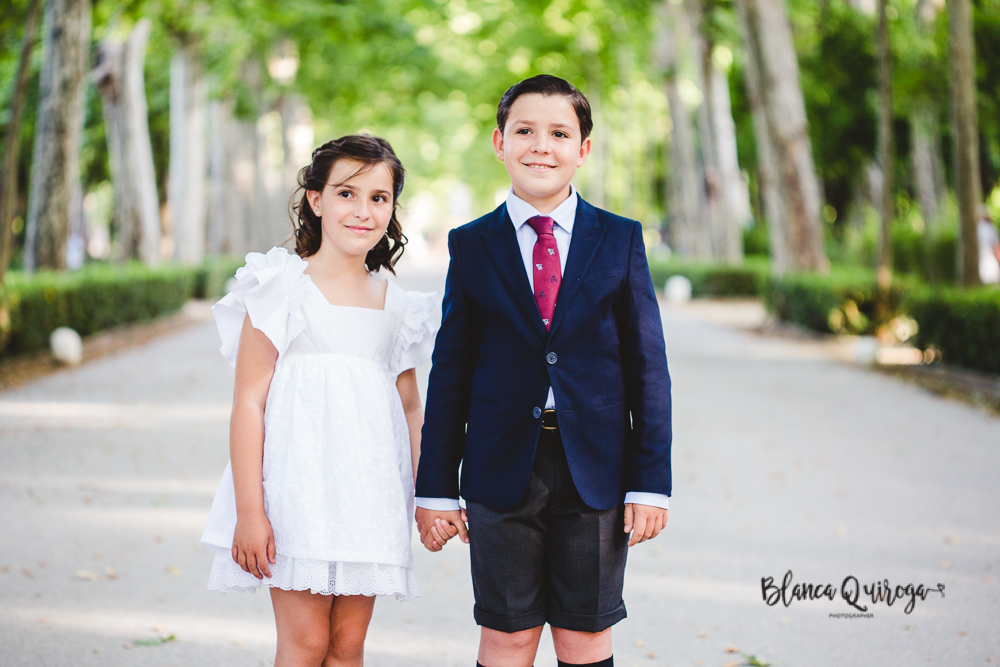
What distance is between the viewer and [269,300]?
252 cm

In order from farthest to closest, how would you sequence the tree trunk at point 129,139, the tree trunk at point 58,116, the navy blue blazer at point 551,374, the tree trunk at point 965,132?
1. the tree trunk at point 129,139
2. the tree trunk at point 58,116
3. the tree trunk at point 965,132
4. the navy blue blazer at point 551,374

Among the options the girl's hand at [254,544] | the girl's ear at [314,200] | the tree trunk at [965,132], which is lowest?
the girl's hand at [254,544]

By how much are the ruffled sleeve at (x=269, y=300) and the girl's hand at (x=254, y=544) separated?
0.41m

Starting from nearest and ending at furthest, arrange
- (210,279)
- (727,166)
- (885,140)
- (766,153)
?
(885,140) → (766,153) → (210,279) → (727,166)

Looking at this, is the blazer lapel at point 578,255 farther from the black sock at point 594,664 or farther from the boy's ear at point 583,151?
the black sock at point 594,664

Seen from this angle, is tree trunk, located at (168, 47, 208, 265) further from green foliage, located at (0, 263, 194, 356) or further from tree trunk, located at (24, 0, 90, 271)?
tree trunk, located at (24, 0, 90, 271)

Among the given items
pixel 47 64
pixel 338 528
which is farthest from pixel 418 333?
pixel 47 64

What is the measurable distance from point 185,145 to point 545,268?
70.2 feet

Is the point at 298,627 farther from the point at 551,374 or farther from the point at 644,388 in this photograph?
the point at 644,388

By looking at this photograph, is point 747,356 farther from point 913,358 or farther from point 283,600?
point 283,600

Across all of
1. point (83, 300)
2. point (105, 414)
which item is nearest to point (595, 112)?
point (83, 300)

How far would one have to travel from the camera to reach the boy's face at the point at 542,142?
2461 millimetres

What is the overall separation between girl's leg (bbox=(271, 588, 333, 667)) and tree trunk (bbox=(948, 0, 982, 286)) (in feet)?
34.2

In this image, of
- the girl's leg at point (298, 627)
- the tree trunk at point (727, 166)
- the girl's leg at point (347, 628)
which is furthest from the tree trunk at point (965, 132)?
the tree trunk at point (727, 166)
